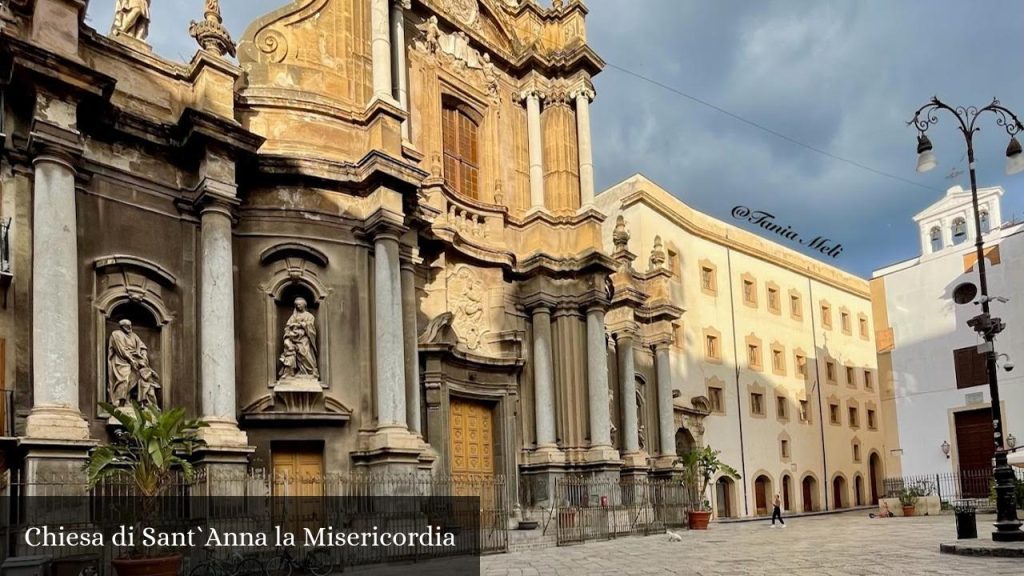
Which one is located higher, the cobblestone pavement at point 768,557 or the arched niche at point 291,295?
the arched niche at point 291,295

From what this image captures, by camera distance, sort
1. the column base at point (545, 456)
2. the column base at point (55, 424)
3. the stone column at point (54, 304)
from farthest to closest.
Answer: the column base at point (545, 456) → the stone column at point (54, 304) → the column base at point (55, 424)

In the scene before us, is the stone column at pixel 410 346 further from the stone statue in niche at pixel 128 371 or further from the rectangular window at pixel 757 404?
the rectangular window at pixel 757 404

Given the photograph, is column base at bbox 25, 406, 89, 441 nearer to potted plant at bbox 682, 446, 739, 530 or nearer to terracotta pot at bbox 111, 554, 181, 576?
terracotta pot at bbox 111, 554, 181, 576

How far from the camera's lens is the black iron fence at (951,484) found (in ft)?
109

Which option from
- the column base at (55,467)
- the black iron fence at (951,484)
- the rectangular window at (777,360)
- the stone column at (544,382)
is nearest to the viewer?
the column base at (55,467)

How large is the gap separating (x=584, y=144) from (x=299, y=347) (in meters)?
11.4

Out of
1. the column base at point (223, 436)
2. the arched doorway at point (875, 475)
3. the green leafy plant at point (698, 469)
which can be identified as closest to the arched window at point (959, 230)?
the arched doorway at point (875, 475)

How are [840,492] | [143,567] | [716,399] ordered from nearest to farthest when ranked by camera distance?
1. [143,567]
2. [716,399]
3. [840,492]

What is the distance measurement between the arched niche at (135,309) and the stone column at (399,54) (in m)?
6.84

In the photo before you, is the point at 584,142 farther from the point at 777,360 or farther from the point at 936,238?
the point at 936,238

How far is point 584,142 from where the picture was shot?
985 inches

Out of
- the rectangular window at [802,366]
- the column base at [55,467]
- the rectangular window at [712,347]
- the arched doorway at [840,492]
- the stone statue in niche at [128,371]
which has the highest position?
the rectangular window at [712,347]

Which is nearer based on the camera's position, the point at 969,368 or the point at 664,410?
the point at 664,410

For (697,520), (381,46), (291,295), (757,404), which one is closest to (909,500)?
(757,404)
